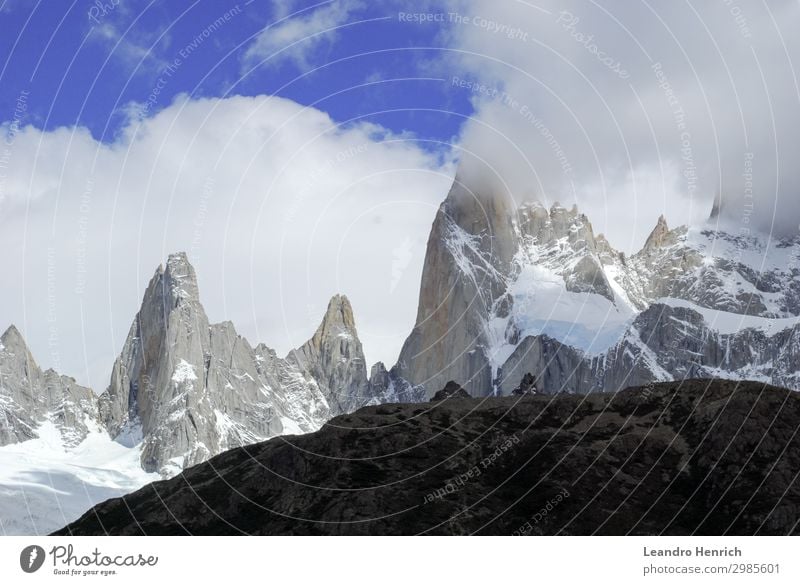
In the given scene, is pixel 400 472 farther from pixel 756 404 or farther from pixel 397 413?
pixel 756 404
